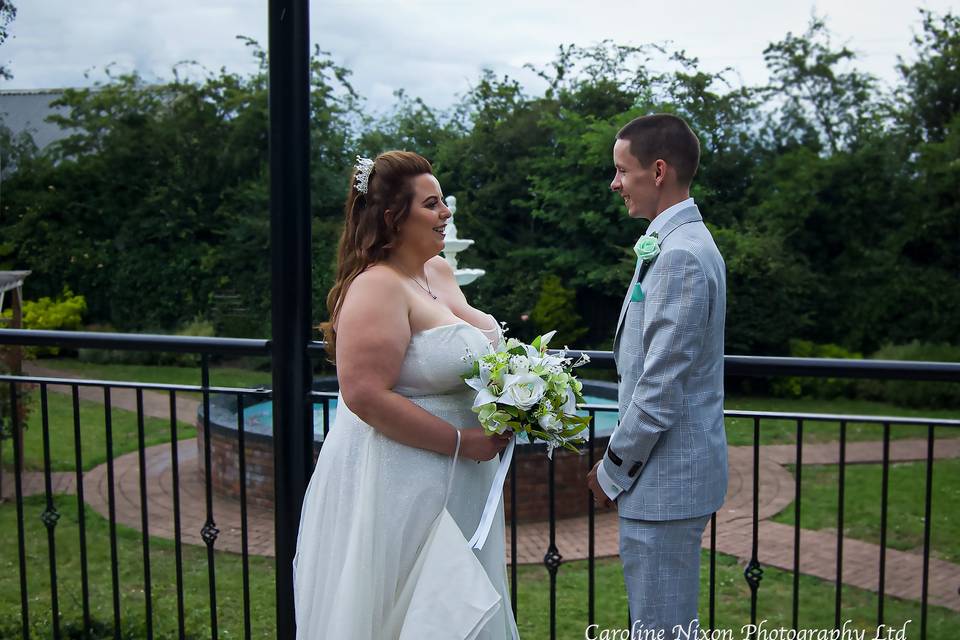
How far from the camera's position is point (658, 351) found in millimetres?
1921

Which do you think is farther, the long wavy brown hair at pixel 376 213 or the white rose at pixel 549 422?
the long wavy brown hair at pixel 376 213

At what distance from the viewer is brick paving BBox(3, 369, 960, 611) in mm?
5727

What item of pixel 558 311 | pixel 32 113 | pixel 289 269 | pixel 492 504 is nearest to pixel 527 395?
pixel 492 504

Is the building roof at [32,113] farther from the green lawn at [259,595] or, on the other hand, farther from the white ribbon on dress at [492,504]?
the white ribbon on dress at [492,504]

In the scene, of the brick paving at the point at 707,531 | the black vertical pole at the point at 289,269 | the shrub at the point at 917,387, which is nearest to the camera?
the black vertical pole at the point at 289,269

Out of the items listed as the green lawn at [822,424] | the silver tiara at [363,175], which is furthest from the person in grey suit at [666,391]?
the green lawn at [822,424]

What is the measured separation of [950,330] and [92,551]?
37.9ft

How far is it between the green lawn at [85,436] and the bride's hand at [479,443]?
20.5ft

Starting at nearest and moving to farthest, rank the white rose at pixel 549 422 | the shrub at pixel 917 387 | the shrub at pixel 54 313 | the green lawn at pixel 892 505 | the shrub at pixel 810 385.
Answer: the white rose at pixel 549 422 → the green lawn at pixel 892 505 → the shrub at pixel 917 387 → the shrub at pixel 810 385 → the shrub at pixel 54 313

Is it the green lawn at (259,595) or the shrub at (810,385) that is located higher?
the shrub at (810,385)

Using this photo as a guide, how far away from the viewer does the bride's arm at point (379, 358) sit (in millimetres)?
2057

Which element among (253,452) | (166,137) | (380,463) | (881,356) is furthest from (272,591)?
(166,137)

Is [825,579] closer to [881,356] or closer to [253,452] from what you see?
[253,452]

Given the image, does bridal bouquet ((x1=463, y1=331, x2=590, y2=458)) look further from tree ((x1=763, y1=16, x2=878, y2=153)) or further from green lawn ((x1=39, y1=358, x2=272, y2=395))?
tree ((x1=763, y1=16, x2=878, y2=153))
